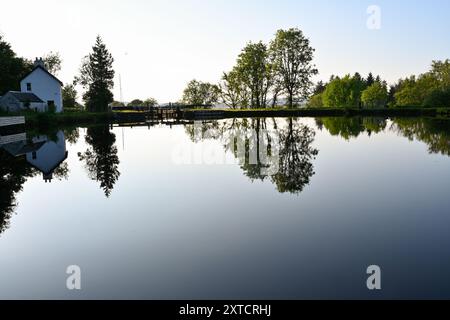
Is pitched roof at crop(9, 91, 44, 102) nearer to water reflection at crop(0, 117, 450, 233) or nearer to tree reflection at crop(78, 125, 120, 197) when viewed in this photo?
water reflection at crop(0, 117, 450, 233)

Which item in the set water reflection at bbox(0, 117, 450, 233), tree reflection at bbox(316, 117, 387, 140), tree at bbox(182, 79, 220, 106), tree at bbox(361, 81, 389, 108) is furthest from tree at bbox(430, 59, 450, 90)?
water reflection at bbox(0, 117, 450, 233)

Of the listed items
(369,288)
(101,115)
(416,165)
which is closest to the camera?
(369,288)

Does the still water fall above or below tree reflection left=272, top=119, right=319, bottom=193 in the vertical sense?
below

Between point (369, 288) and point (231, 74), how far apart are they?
239ft

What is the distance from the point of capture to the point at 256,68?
73.3 m

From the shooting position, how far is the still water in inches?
237

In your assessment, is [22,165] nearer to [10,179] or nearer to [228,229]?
[10,179]

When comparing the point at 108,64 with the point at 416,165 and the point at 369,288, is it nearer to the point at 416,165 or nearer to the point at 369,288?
the point at 416,165

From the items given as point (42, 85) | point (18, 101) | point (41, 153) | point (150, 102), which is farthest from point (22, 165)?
point (150, 102)

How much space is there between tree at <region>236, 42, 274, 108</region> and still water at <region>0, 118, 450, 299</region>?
189 ft

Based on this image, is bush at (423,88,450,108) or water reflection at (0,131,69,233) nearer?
water reflection at (0,131,69,233)

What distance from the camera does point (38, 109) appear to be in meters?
49.4
